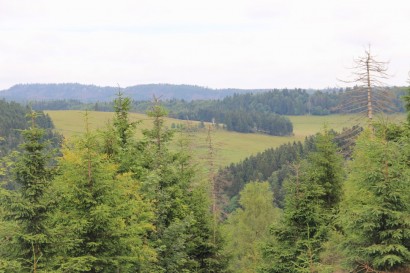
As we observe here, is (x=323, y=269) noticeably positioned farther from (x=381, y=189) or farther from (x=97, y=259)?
(x=97, y=259)

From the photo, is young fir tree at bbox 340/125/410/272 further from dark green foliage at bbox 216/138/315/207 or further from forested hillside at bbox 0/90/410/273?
dark green foliage at bbox 216/138/315/207

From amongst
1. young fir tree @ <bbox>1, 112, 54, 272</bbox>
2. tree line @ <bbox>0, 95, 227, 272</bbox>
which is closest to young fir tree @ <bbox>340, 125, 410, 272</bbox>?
tree line @ <bbox>0, 95, 227, 272</bbox>

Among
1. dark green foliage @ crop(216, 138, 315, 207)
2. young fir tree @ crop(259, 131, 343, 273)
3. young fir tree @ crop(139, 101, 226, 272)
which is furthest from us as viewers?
dark green foliage @ crop(216, 138, 315, 207)

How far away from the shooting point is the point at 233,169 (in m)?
142

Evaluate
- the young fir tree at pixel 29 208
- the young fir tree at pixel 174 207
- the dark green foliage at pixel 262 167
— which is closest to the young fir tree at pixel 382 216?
the young fir tree at pixel 174 207

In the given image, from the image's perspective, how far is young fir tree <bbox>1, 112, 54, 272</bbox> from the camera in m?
14.5

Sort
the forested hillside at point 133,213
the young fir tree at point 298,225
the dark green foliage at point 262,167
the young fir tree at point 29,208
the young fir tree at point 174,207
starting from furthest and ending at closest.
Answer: the dark green foliage at point 262,167 < the young fir tree at point 298,225 < the young fir tree at point 174,207 < the forested hillside at point 133,213 < the young fir tree at point 29,208

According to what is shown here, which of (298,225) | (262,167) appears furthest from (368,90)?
(262,167)

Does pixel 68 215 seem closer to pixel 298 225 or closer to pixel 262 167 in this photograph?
pixel 298 225

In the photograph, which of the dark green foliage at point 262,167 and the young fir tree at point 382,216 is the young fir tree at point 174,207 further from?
the dark green foliage at point 262,167

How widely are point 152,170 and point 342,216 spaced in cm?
1118

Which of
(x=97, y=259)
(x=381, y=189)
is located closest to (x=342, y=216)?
(x=381, y=189)

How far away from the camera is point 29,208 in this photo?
14.4 meters

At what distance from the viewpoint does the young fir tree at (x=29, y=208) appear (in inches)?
571
